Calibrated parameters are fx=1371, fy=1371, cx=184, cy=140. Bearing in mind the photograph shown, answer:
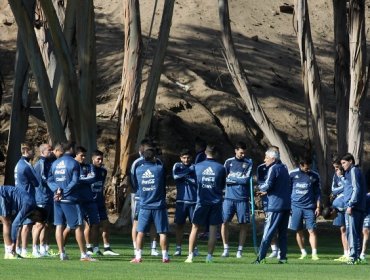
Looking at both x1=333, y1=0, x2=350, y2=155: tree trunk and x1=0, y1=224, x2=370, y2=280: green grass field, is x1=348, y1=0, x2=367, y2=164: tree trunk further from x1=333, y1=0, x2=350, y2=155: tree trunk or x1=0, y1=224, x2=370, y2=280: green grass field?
x1=0, y1=224, x2=370, y2=280: green grass field

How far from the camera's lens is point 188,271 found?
72.7ft

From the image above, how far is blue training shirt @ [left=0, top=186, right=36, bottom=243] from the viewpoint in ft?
79.8

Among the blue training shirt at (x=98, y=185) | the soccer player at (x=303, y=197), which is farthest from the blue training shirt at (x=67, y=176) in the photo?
the soccer player at (x=303, y=197)

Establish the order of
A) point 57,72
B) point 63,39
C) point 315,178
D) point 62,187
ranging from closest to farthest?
point 62,187 → point 315,178 → point 63,39 → point 57,72

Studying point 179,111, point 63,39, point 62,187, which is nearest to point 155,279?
point 62,187

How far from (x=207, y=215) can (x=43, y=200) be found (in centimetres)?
323

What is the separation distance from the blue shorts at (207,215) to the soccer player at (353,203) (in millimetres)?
2340

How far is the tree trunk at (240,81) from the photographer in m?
35.9

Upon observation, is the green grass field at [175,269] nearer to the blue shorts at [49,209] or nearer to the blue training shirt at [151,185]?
the blue shorts at [49,209]

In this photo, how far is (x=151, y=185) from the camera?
24.1 meters

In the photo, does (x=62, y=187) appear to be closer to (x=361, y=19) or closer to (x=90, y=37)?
(x=90, y=37)

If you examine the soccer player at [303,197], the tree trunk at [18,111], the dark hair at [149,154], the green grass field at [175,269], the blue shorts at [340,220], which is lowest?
the green grass field at [175,269]

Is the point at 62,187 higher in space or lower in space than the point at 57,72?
lower

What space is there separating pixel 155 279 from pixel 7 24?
1472 inches
